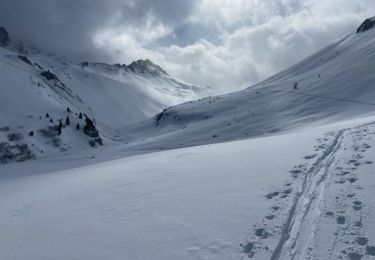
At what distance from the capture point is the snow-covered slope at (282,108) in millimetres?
65500

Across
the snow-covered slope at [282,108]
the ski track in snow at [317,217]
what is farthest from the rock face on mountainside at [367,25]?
the ski track in snow at [317,217]

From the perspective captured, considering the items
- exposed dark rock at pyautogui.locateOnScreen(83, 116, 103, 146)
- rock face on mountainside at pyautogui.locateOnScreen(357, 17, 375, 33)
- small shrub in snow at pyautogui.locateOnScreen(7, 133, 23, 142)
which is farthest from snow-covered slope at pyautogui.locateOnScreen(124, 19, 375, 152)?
small shrub in snow at pyautogui.locateOnScreen(7, 133, 23, 142)

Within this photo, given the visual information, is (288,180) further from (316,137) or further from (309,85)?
(309,85)

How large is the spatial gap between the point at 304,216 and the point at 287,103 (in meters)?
74.6

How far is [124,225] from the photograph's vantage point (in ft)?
41.2

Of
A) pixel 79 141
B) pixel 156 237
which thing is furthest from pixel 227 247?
pixel 79 141

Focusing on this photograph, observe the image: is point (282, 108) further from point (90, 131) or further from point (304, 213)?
point (304, 213)

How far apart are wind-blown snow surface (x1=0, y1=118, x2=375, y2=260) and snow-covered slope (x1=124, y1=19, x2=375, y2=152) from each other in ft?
126

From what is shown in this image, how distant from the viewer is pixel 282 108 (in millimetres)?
81250

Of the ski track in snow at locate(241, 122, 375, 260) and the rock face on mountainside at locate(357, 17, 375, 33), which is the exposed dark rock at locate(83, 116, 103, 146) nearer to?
the ski track in snow at locate(241, 122, 375, 260)

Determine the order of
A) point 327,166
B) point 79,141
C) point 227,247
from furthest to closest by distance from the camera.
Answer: point 79,141, point 327,166, point 227,247

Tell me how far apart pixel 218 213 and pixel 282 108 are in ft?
235

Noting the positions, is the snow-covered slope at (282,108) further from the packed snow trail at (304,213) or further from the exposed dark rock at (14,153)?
the packed snow trail at (304,213)

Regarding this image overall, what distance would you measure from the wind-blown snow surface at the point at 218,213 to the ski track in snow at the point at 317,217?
27mm
